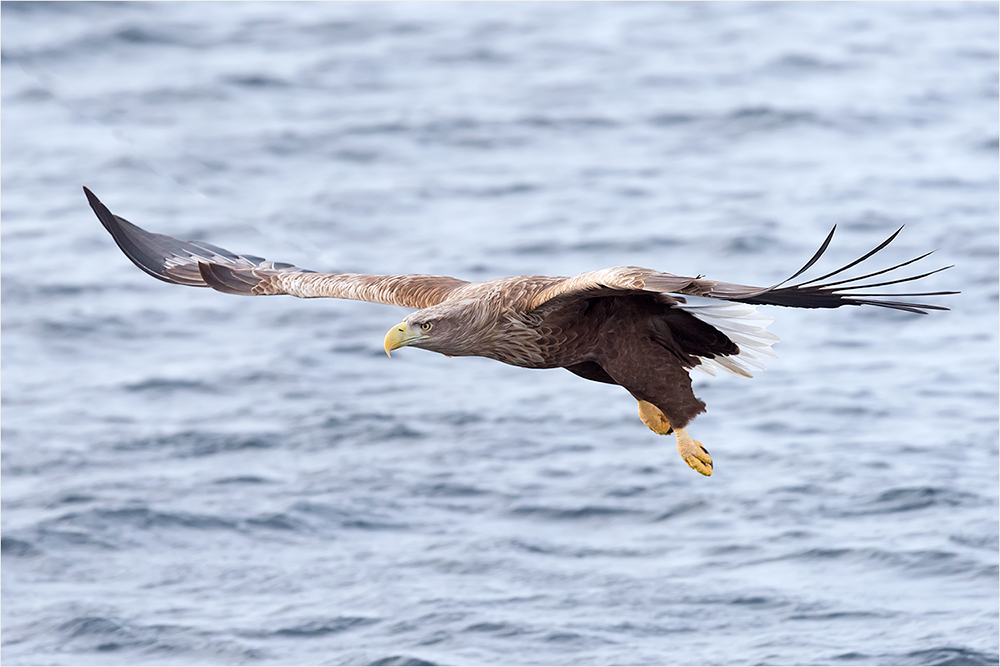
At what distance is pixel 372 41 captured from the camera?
37625mm

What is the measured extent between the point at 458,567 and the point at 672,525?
106 inches

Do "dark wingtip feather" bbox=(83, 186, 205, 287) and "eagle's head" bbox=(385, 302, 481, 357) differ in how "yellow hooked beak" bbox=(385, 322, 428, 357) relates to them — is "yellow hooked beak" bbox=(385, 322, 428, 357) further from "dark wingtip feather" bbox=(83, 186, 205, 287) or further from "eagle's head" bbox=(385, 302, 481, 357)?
"dark wingtip feather" bbox=(83, 186, 205, 287)

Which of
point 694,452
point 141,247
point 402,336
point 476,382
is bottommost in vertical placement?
point 476,382

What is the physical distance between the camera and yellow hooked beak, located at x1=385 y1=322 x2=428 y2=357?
818 cm

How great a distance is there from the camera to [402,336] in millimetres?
8234

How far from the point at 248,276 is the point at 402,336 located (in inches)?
101

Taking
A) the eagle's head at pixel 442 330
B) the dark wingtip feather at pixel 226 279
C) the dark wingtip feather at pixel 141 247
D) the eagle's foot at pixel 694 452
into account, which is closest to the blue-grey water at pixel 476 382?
the dark wingtip feather at pixel 141 247

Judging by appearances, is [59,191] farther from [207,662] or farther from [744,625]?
[744,625]

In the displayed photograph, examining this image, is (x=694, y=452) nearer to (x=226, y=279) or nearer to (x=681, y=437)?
(x=681, y=437)

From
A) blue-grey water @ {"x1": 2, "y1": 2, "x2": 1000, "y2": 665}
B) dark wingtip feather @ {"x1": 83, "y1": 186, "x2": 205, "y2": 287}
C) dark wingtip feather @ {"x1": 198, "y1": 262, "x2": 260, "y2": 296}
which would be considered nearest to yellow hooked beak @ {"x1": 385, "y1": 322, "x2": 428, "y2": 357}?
dark wingtip feather @ {"x1": 198, "y1": 262, "x2": 260, "y2": 296}

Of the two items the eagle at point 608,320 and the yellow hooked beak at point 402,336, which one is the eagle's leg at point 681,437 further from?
the yellow hooked beak at point 402,336

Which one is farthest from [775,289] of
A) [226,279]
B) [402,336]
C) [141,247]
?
[141,247]

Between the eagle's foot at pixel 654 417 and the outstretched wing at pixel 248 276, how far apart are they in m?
1.33

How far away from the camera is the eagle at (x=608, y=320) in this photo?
769 cm
